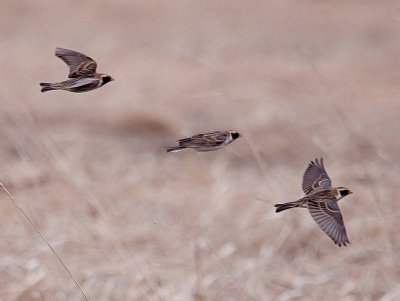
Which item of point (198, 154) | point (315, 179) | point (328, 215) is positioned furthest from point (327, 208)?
point (198, 154)

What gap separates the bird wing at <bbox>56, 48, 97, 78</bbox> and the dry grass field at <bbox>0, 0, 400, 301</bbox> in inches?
33.4

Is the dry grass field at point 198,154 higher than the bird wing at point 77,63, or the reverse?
the bird wing at point 77,63

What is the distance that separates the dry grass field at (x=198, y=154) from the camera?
11.6ft

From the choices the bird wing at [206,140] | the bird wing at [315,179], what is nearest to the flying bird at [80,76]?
the bird wing at [206,140]

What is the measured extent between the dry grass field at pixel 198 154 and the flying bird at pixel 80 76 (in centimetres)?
86

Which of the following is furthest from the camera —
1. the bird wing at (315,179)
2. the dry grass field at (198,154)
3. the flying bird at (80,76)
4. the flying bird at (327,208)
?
the dry grass field at (198,154)

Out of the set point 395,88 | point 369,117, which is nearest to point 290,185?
point 369,117

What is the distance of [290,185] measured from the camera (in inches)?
203

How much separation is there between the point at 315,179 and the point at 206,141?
486 millimetres

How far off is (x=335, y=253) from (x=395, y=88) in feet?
12.2

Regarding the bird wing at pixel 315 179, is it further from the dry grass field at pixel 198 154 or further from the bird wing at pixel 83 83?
the bird wing at pixel 83 83

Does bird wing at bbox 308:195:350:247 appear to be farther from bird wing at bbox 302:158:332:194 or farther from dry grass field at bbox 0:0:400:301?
dry grass field at bbox 0:0:400:301

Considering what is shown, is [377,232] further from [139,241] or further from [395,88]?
[395,88]

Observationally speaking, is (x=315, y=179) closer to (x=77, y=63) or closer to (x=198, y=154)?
(x=77, y=63)
